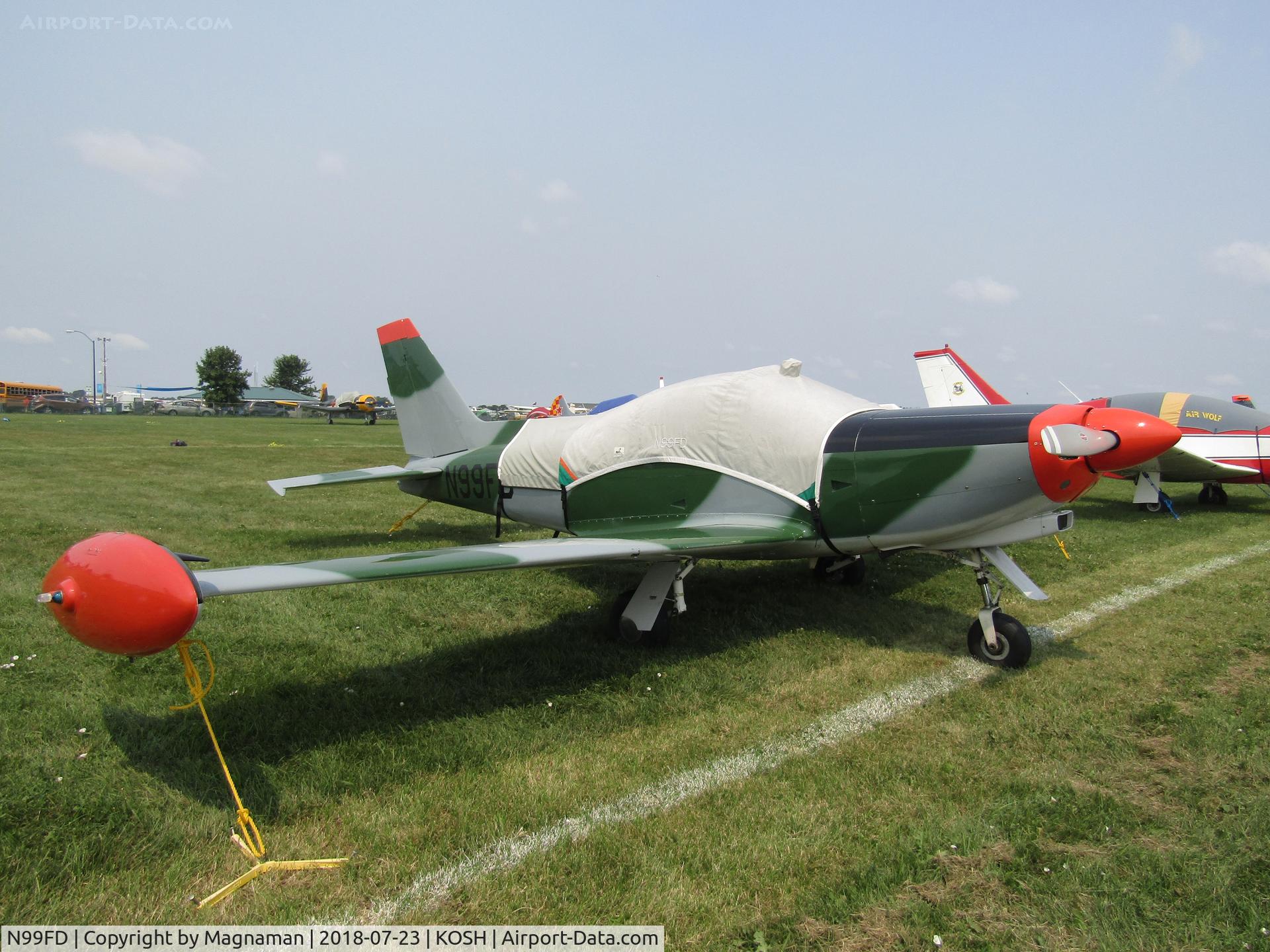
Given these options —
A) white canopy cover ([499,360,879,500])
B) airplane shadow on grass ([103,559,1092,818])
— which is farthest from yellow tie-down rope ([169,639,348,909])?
white canopy cover ([499,360,879,500])

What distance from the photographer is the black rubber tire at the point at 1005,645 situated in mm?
5020

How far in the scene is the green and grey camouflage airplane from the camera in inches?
177

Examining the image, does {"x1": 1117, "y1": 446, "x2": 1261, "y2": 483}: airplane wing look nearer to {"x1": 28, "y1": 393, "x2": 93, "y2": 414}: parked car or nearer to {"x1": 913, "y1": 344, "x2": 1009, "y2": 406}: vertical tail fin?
{"x1": 913, "y1": 344, "x2": 1009, "y2": 406}: vertical tail fin

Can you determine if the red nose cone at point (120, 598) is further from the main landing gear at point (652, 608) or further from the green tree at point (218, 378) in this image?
the green tree at point (218, 378)

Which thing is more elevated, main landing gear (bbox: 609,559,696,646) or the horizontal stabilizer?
the horizontal stabilizer

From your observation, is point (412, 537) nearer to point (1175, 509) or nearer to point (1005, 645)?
point (1005, 645)

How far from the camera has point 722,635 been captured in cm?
578

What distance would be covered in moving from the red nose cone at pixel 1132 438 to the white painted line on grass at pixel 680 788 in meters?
1.59

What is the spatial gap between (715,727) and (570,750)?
84cm

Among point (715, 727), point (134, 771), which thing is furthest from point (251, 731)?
point (715, 727)

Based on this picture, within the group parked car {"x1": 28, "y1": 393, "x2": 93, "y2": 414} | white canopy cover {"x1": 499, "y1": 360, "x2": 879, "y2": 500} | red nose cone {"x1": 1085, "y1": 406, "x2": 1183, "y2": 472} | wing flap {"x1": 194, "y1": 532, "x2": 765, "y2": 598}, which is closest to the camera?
wing flap {"x1": 194, "y1": 532, "x2": 765, "y2": 598}

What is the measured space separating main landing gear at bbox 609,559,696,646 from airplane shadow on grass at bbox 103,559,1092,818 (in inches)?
3.8

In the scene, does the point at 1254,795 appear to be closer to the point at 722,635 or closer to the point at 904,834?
the point at 904,834

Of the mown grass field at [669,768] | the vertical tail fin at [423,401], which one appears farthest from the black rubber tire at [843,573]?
the vertical tail fin at [423,401]
